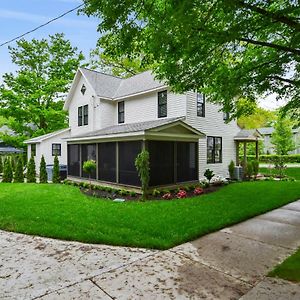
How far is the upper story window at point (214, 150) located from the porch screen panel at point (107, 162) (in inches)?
235

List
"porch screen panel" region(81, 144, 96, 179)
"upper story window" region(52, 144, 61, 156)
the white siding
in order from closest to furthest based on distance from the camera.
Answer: the white siding → "porch screen panel" region(81, 144, 96, 179) → "upper story window" region(52, 144, 61, 156)

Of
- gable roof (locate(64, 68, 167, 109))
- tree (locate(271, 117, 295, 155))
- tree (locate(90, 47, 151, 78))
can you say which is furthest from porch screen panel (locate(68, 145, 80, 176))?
tree (locate(271, 117, 295, 155))

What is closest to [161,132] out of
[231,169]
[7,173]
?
[231,169]

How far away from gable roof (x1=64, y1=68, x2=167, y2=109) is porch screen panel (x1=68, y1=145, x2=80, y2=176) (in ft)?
13.1

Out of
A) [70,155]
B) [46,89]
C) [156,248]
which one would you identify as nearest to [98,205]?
[156,248]

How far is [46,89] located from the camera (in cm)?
2266

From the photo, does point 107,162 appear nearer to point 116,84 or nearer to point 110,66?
point 116,84

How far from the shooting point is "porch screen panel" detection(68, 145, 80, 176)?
15.8 meters

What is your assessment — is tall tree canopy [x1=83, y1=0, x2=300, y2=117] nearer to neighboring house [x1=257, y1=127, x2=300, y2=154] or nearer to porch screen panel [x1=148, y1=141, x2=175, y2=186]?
porch screen panel [x1=148, y1=141, x2=175, y2=186]

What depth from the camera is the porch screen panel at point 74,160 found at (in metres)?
15.8

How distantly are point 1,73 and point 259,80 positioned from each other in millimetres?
23186

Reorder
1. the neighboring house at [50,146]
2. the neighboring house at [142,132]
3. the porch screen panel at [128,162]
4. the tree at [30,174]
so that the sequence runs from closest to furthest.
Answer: the porch screen panel at [128,162] < the neighboring house at [142,132] < the tree at [30,174] < the neighboring house at [50,146]

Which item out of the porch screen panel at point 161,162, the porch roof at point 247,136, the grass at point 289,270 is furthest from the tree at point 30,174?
the grass at point 289,270

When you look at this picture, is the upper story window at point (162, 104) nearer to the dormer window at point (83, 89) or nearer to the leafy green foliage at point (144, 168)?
the leafy green foliage at point (144, 168)
